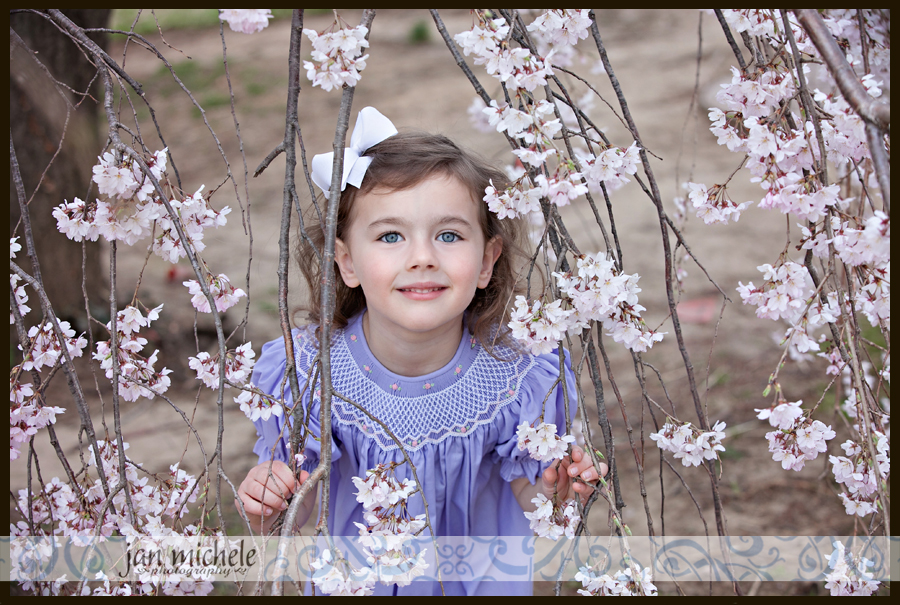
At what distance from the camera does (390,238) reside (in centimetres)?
139

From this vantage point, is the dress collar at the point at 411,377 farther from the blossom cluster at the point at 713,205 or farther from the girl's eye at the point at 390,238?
the blossom cluster at the point at 713,205

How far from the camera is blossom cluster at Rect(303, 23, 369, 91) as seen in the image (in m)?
0.95

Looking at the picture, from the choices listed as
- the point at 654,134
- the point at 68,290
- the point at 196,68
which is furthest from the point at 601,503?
the point at 196,68

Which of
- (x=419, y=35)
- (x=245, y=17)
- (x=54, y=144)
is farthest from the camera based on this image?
(x=419, y=35)

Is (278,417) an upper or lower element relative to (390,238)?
lower

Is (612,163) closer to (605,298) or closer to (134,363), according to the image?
(605,298)

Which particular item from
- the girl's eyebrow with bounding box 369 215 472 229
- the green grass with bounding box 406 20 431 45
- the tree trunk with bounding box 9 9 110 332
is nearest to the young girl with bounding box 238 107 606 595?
the girl's eyebrow with bounding box 369 215 472 229

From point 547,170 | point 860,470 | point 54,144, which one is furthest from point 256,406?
point 54,144

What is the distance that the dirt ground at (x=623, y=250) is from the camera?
2.41m

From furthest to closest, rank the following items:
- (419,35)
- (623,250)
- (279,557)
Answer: (419,35) < (623,250) < (279,557)

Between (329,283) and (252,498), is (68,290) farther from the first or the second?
(329,283)

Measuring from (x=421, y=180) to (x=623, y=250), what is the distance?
3241 mm

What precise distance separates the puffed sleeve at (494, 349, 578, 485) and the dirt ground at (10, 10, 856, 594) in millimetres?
198

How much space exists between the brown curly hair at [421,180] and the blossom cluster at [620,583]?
43 cm
